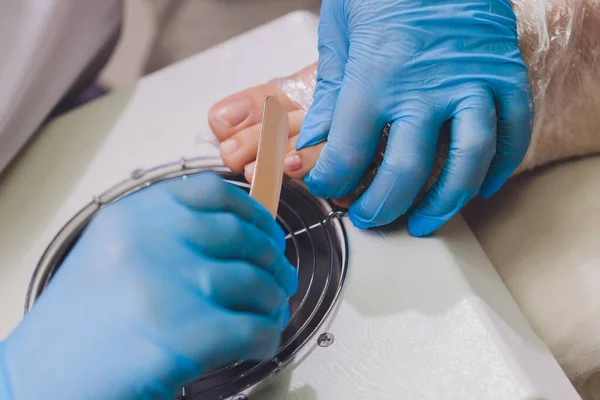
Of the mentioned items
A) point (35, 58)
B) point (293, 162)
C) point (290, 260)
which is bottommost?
point (290, 260)

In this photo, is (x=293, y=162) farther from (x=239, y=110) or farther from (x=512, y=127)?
(x=512, y=127)

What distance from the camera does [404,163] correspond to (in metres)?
0.68

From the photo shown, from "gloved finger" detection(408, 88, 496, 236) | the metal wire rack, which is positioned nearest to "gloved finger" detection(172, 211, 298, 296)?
the metal wire rack

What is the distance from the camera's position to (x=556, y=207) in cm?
80

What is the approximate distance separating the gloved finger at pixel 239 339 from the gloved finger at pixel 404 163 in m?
0.25

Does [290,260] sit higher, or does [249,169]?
[249,169]

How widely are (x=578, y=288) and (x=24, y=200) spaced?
83 centimetres

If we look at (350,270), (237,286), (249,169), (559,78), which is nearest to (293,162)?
(249,169)

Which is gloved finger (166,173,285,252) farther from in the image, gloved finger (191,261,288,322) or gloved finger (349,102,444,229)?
gloved finger (349,102,444,229)

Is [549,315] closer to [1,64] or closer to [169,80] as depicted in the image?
[169,80]

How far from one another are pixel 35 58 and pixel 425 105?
26.6 inches

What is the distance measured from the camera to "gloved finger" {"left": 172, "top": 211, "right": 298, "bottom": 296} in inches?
20.0

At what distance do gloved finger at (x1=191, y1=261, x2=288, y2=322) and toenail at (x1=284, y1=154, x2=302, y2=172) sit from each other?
27 centimetres

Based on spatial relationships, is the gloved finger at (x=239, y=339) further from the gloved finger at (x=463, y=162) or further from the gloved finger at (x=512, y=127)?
the gloved finger at (x=512, y=127)
